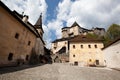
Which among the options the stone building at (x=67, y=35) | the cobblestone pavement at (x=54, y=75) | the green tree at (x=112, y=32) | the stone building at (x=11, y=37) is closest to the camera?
the cobblestone pavement at (x=54, y=75)

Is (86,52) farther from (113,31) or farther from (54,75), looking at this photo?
(54,75)

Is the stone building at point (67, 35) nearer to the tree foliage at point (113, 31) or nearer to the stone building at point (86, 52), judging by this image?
the stone building at point (86, 52)

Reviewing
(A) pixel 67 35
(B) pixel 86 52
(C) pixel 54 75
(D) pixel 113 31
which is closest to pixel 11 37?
(C) pixel 54 75

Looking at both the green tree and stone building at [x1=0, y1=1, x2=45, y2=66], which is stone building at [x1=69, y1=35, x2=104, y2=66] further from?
stone building at [x1=0, y1=1, x2=45, y2=66]

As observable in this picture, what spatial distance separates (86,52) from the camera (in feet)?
104

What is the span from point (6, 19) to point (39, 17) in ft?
115

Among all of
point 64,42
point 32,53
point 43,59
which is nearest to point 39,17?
point 64,42

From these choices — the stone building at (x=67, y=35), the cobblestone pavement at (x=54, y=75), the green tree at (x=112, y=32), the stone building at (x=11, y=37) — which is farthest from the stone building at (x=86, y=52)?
the cobblestone pavement at (x=54, y=75)

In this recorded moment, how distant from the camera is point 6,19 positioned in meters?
13.7

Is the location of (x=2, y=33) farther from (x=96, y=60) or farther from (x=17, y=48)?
(x=96, y=60)

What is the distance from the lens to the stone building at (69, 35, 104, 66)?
101ft

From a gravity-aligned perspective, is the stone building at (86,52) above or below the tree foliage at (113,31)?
below

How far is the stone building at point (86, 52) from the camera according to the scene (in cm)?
3075

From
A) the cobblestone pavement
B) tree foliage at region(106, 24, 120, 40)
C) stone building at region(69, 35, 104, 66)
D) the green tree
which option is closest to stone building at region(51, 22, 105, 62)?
stone building at region(69, 35, 104, 66)
